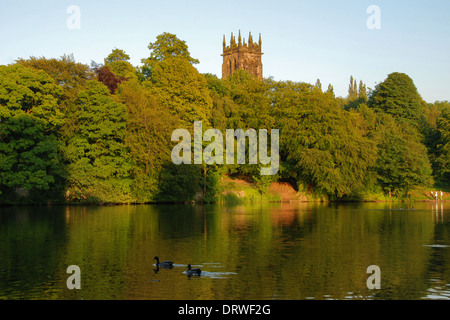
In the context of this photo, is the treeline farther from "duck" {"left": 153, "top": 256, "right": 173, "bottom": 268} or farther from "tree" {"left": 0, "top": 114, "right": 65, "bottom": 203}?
"duck" {"left": 153, "top": 256, "right": 173, "bottom": 268}

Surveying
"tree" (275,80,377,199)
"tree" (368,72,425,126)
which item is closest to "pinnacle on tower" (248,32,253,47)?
"tree" (368,72,425,126)

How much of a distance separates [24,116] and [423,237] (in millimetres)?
42674

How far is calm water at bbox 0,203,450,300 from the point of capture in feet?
55.1

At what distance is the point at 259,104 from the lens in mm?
75750

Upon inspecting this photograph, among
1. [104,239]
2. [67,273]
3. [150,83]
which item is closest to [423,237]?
[104,239]

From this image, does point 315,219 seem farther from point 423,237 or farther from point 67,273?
point 67,273

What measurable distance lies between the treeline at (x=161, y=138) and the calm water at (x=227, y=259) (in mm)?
21906

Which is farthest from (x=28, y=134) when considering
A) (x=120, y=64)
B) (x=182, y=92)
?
(x=120, y=64)

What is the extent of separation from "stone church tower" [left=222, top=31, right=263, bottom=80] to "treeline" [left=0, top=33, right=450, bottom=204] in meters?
79.6

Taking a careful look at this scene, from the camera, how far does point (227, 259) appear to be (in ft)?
73.6

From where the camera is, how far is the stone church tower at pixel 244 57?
16250cm

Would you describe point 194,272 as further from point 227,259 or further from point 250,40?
point 250,40

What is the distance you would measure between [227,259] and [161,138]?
42535 mm

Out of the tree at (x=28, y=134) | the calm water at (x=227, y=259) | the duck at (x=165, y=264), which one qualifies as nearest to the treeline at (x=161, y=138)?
the tree at (x=28, y=134)
